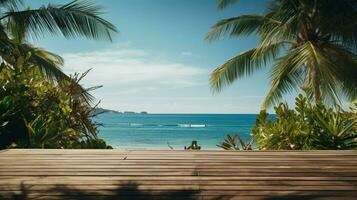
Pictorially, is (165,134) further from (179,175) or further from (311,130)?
(179,175)

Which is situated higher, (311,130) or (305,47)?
(305,47)

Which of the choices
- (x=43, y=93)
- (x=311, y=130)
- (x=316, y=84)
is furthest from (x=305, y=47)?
(x=43, y=93)

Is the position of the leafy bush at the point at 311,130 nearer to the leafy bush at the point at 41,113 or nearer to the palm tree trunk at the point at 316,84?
the palm tree trunk at the point at 316,84

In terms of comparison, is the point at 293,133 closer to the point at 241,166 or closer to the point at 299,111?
the point at 299,111

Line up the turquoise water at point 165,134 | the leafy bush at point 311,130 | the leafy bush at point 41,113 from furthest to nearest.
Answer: the turquoise water at point 165,134 → the leafy bush at point 311,130 → the leafy bush at point 41,113

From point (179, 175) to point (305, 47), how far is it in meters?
6.48

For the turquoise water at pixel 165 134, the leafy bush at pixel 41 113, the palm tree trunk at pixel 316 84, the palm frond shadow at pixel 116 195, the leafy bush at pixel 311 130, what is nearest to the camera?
the palm frond shadow at pixel 116 195

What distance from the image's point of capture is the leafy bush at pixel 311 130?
6.05 meters

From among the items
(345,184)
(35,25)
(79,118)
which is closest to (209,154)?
(345,184)

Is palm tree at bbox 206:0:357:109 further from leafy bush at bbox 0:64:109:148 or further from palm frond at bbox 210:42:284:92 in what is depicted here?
leafy bush at bbox 0:64:109:148

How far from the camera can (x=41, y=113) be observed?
21.5ft

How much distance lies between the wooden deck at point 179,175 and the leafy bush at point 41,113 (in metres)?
1.78

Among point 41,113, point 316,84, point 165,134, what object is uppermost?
point 316,84

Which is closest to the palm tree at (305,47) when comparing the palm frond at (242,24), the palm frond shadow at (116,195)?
the palm frond at (242,24)
